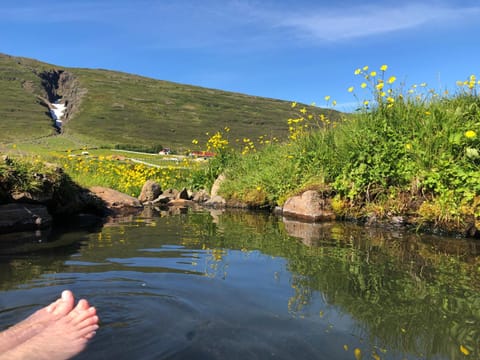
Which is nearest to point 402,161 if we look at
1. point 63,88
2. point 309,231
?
point 309,231

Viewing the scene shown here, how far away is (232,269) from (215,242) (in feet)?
5.31

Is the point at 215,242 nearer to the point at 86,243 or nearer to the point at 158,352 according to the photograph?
the point at 86,243

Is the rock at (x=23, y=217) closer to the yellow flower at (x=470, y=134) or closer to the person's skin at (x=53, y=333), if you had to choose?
the person's skin at (x=53, y=333)

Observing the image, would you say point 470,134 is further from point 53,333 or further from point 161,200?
point 161,200

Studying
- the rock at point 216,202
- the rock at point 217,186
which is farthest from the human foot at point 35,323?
the rock at point 217,186

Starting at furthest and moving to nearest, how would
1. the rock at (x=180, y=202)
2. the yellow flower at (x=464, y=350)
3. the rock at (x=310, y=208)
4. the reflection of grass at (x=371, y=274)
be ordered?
the rock at (x=180, y=202)
the rock at (x=310, y=208)
the reflection of grass at (x=371, y=274)
the yellow flower at (x=464, y=350)

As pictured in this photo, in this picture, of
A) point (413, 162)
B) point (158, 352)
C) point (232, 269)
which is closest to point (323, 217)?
point (413, 162)

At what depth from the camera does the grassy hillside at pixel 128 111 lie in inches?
3280

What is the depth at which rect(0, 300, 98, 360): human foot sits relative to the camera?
7.28 ft

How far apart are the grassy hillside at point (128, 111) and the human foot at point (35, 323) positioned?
64.1 m

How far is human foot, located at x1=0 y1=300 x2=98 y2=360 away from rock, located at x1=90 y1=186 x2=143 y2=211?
7571 mm

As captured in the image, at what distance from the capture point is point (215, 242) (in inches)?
220

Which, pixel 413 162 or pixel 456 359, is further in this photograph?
pixel 413 162

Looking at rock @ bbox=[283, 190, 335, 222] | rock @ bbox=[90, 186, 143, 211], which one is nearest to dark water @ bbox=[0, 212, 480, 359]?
rock @ bbox=[283, 190, 335, 222]
